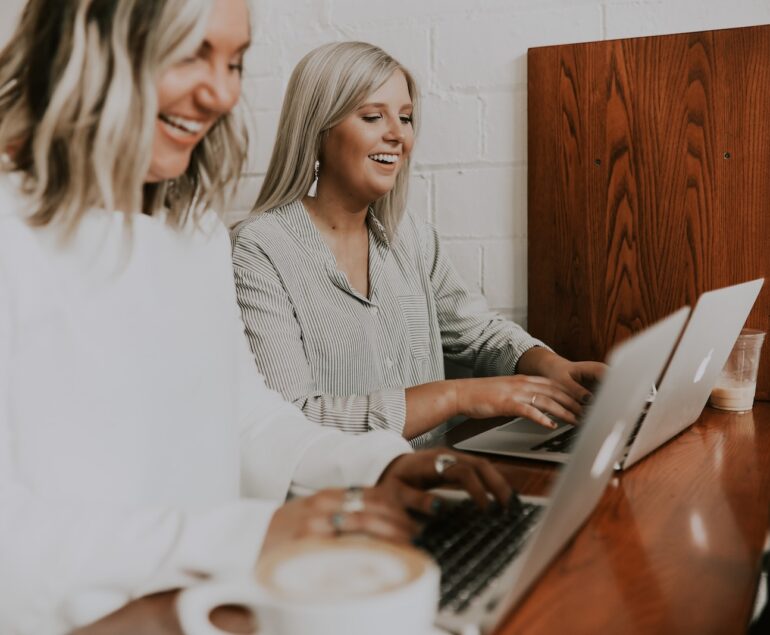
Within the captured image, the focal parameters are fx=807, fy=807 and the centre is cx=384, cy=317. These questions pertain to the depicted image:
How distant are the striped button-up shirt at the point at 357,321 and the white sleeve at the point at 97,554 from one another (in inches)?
21.7

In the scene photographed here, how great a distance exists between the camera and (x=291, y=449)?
85 centimetres

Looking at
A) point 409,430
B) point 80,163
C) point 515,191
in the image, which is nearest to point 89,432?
point 80,163

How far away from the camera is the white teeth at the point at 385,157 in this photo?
142 cm

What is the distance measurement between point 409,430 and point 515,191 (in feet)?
1.97

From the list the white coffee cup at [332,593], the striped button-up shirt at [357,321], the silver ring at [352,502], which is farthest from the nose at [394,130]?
the white coffee cup at [332,593]

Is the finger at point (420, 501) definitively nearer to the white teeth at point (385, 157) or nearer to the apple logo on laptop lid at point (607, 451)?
the apple logo on laptop lid at point (607, 451)

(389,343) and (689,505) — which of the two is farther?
(389,343)

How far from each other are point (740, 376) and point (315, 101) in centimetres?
83

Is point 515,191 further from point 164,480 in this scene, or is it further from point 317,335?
point 164,480

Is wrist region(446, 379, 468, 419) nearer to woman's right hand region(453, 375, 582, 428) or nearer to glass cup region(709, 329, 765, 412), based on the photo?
woman's right hand region(453, 375, 582, 428)

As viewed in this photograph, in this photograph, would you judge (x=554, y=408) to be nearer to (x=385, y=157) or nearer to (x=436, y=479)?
(x=436, y=479)

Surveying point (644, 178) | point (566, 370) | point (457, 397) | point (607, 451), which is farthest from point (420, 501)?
point (644, 178)

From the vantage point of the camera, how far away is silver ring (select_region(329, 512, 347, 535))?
58 cm

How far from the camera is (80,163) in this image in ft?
2.23
